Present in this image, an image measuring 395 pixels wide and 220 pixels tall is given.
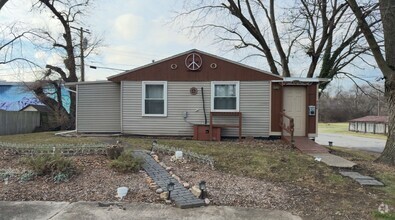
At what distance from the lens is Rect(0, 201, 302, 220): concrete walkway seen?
4.35m

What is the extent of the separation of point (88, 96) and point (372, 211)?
1101cm

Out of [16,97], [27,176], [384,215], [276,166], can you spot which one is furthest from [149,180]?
[16,97]

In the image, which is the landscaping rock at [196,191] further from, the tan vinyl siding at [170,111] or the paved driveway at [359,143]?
the paved driveway at [359,143]

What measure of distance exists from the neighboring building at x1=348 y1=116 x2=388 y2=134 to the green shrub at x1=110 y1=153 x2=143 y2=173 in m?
38.3

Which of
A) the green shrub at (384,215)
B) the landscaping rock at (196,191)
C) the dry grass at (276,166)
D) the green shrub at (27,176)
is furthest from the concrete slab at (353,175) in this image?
the green shrub at (27,176)

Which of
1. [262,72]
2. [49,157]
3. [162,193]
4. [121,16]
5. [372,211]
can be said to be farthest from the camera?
[121,16]

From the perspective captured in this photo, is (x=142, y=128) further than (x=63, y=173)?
Yes

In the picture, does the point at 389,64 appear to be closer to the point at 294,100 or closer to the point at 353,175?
the point at 294,100

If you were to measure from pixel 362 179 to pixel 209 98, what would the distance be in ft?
21.5

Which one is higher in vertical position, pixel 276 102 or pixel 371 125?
pixel 276 102

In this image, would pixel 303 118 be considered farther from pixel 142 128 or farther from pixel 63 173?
pixel 63 173

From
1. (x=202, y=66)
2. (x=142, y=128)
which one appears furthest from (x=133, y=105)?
(x=202, y=66)

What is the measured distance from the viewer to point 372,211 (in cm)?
469

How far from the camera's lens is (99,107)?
13.1 metres
